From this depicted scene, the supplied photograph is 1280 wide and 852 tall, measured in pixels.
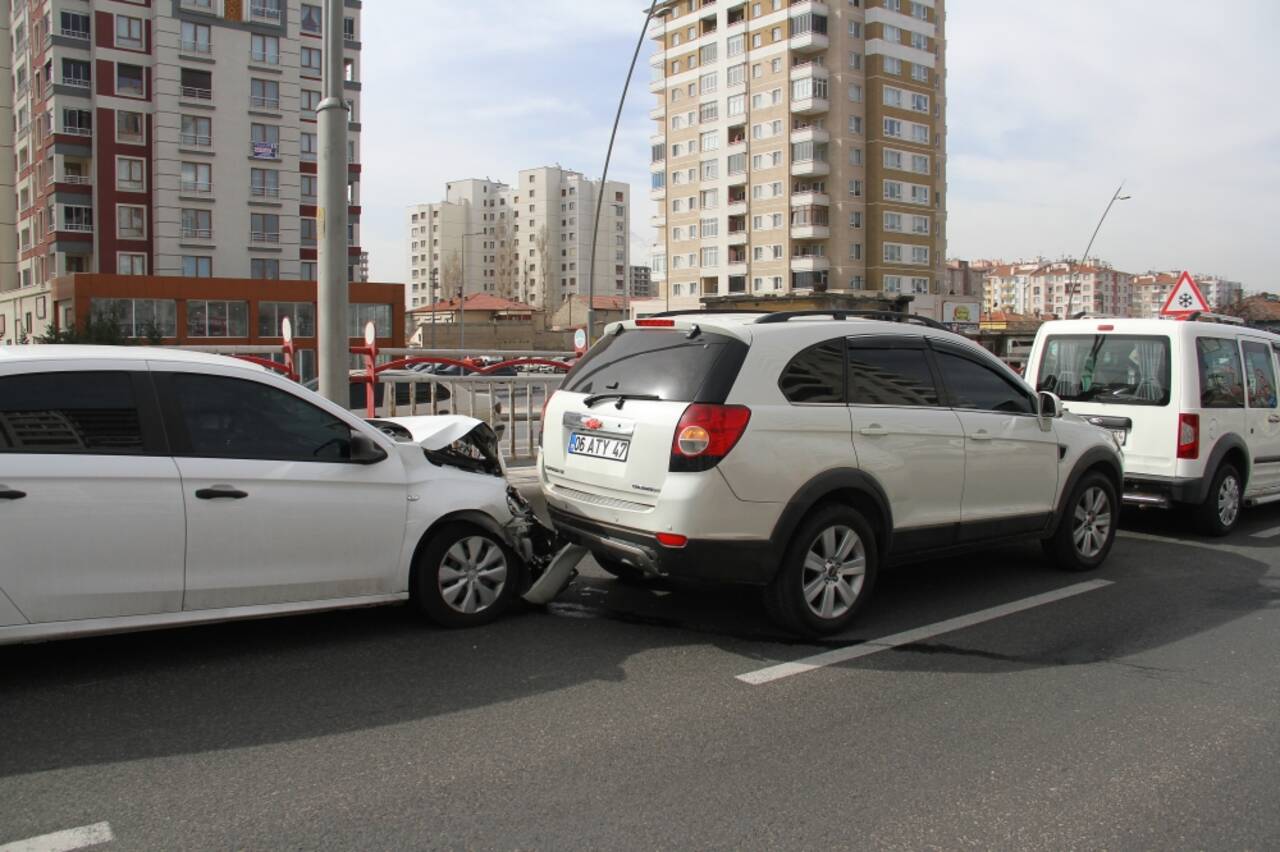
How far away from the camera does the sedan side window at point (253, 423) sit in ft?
15.8

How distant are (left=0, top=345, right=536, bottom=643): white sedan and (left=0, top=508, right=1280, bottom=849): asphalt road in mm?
354

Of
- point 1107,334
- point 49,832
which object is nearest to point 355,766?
point 49,832

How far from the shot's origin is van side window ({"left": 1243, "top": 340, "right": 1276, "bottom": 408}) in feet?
29.5

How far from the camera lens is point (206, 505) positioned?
471 centimetres

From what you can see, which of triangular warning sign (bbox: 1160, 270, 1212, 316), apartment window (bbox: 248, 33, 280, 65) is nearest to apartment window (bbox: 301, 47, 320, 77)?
apartment window (bbox: 248, 33, 280, 65)

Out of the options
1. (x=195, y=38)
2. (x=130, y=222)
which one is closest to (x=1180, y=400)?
(x=130, y=222)

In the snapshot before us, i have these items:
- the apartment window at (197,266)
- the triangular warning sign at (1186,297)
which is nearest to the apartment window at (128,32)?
the apartment window at (197,266)

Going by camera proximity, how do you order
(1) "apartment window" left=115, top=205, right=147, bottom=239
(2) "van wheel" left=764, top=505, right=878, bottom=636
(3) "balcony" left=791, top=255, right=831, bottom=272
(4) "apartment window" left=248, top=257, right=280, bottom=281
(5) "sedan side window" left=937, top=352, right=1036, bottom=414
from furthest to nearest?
(3) "balcony" left=791, top=255, right=831, bottom=272, (4) "apartment window" left=248, top=257, right=280, bottom=281, (1) "apartment window" left=115, top=205, right=147, bottom=239, (5) "sedan side window" left=937, top=352, right=1036, bottom=414, (2) "van wheel" left=764, top=505, right=878, bottom=636

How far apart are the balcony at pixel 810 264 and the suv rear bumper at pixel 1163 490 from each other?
235ft

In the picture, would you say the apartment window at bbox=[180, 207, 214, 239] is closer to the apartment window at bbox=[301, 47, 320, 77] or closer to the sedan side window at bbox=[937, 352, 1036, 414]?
the apartment window at bbox=[301, 47, 320, 77]

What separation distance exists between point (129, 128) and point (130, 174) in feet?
9.37

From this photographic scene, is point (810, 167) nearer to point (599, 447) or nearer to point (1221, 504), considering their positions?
point (1221, 504)

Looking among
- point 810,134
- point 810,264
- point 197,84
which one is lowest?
point 810,264

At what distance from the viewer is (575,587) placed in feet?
21.7
